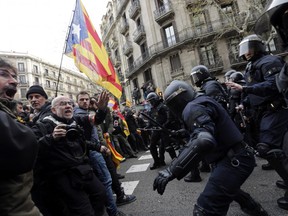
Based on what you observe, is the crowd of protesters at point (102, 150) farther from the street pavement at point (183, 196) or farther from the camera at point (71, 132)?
the street pavement at point (183, 196)

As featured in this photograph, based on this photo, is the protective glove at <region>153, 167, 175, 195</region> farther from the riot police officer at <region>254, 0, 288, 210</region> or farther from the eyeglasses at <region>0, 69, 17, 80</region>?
the eyeglasses at <region>0, 69, 17, 80</region>

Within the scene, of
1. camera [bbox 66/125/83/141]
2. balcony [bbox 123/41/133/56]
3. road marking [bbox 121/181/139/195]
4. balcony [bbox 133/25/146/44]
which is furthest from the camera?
balcony [bbox 123/41/133/56]

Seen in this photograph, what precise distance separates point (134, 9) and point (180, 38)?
798 cm

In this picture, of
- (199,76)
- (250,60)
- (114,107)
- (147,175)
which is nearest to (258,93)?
(250,60)

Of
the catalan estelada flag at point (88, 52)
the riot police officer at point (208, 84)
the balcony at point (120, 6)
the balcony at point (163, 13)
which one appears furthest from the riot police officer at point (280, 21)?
the balcony at point (120, 6)

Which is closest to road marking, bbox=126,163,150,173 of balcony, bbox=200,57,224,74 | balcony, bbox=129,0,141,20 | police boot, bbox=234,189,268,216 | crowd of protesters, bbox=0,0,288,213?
crowd of protesters, bbox=0,0,288,213

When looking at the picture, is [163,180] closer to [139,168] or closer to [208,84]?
[208,84]

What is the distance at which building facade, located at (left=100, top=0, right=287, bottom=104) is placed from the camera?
70.3 feet

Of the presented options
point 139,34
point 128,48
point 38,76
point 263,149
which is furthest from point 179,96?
point 38,76

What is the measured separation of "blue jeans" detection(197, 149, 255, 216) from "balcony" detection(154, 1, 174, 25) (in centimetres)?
2377

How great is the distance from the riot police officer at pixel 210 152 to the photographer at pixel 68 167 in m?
0.94

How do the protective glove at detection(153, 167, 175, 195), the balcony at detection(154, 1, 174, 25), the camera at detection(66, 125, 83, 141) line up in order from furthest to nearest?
the balcony at detection(154, 1, 174, 25), the camera at detection(66, 125, 83, 141), the protective glove at detection(153, 167, 175, 195)

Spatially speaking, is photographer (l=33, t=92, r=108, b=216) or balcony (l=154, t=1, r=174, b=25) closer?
photographer (l=33, t=92, r=108, b=216)

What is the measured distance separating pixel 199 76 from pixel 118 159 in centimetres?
214
